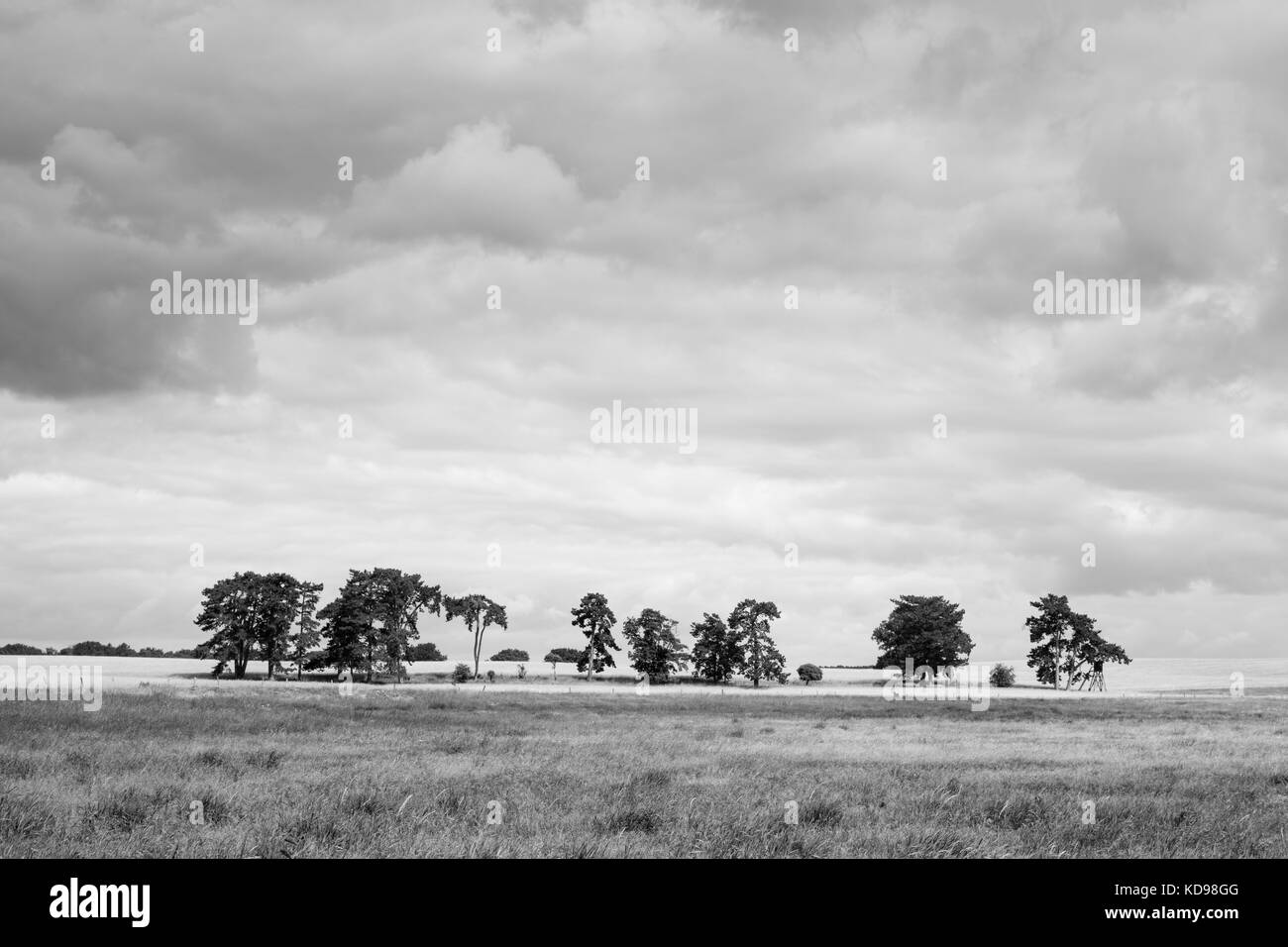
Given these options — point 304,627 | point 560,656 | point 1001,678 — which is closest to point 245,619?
point 304,627

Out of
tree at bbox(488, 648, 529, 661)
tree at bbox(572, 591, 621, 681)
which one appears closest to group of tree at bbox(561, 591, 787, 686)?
tree at bbox(572, 591, 621, 681)

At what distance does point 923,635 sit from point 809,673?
19.2m

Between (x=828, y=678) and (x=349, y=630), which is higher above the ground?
(x=349, y=630)

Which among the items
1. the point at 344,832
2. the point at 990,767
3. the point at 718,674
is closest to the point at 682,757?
the point at 990,767

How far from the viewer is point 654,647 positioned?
4801 inches

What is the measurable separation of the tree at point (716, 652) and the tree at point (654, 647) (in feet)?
7.73

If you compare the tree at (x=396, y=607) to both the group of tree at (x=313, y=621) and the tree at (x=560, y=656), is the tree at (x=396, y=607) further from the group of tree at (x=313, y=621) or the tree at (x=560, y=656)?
the tree at (x=560, y=656)

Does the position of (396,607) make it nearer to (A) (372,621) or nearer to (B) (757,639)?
(A) (372,621)

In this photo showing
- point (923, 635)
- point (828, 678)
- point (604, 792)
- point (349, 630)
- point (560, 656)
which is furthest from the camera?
point (560, 656)

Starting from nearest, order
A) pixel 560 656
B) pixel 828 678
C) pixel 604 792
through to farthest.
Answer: pixel 604 792 < pixel 828 678 < pixel 560 656

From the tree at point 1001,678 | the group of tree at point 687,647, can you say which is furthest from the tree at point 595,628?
the tree at point 1001,678

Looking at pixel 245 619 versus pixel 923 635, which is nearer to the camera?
pixel 245 619
